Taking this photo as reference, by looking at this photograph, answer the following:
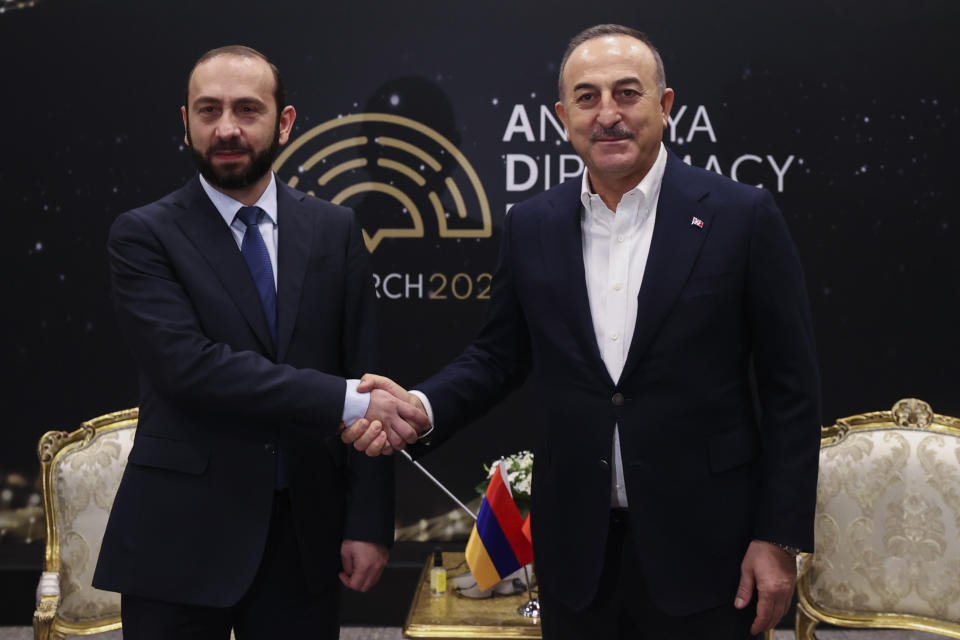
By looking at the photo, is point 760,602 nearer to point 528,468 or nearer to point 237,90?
point 528,468

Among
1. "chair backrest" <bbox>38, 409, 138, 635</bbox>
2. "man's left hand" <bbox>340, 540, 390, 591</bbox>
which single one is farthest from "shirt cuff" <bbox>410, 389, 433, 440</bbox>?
"chair backrest" <bbox>38, 409, 138, 635</bbox>

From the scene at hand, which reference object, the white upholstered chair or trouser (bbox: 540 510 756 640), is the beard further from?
the white upholstered chair

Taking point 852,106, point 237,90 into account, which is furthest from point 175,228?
point 852,106

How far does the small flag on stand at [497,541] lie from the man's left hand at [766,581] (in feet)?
3.05

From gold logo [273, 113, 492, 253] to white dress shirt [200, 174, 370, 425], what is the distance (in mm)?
2360

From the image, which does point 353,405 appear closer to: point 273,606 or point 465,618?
point 273,606

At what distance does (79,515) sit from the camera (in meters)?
3.18

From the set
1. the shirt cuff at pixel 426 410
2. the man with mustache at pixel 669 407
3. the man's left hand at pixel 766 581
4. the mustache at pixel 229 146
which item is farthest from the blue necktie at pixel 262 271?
the man's left hand at pixel 766 581

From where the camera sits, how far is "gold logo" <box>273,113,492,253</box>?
181 inches

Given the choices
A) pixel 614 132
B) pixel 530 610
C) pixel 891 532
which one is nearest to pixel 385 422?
pixel 614 132

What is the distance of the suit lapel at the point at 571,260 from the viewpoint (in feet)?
6.68

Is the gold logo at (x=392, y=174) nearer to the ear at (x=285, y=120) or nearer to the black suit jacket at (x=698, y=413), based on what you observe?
the ear at (x=285, y=120)

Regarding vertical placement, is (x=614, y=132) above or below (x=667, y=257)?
above

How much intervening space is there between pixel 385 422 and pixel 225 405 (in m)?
0.38
